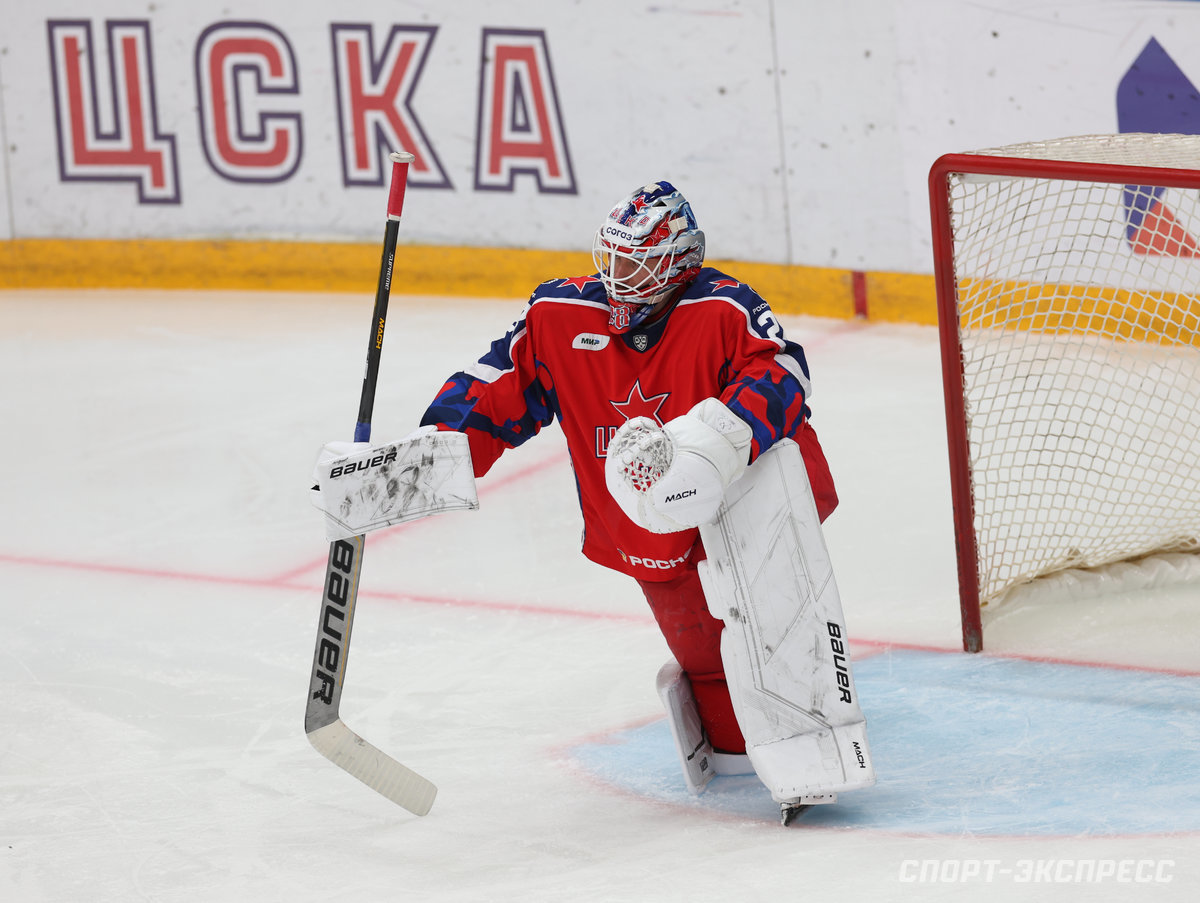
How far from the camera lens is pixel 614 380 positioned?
8.91 ft

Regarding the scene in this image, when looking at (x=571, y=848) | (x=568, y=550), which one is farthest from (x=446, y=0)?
(x=571, y=848)

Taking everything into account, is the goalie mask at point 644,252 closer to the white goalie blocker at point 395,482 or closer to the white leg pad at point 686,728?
the white goalie blocker at point 395,482

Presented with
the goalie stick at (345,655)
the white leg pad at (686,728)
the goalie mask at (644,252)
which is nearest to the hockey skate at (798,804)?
the white leg pad at (686,728)

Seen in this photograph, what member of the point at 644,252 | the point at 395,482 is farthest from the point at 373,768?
the point at 644,252

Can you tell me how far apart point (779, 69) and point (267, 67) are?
6.67ft

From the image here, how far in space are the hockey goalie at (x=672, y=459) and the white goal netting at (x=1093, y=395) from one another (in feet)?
2.81

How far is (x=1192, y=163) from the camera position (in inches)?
121

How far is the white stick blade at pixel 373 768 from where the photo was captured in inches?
111

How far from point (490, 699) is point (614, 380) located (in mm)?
899

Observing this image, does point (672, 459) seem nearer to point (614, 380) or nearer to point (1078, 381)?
point (614, 380)

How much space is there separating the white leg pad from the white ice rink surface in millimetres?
55

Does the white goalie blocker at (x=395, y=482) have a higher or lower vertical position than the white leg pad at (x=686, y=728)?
higher

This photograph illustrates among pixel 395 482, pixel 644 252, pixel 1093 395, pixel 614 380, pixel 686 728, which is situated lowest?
pixel 686 728

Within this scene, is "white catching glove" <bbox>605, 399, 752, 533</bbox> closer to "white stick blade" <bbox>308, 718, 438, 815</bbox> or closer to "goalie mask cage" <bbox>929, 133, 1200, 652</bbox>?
"white stick blade" <bbox>308, 718, 438, 815</bbox>
